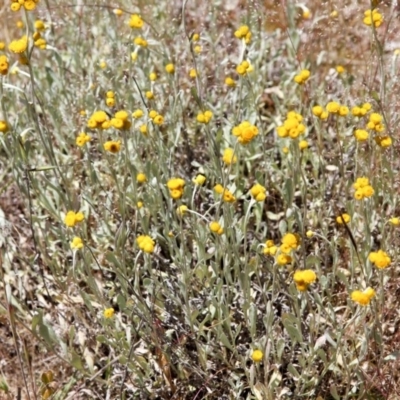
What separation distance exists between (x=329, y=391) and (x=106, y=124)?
1090mm

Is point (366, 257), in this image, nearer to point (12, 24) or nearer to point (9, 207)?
point (9, 207)

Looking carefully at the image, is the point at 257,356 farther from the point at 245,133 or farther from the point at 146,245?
the point at 245,133

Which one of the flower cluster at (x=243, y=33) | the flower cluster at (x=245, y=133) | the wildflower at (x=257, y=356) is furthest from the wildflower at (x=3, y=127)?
the wildflower at (x=257, y=356)

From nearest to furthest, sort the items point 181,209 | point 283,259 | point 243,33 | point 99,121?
1. point 283,259
2. point 181,209
3. point 99,121
4. point 243,33

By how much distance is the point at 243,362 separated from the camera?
6.09 ft

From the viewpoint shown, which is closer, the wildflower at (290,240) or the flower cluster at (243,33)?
the wildflower at (290,240)

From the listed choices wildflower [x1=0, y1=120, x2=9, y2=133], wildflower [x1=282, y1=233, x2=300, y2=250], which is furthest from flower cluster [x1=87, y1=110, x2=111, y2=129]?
wildflower [x1=282, y1=233, x2=300, y2=250]

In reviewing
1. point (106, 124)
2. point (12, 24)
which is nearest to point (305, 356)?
point (106, 124)

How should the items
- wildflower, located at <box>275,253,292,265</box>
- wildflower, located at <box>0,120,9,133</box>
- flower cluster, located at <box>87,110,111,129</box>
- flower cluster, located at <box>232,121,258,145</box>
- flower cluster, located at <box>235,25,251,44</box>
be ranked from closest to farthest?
wildflower, located at <box>275,253,292,265</box> → flower cluster, located at <box>232,121,258,145</box> → flower cluster, located at <box>87,110,111,129</box> → wildflower, located at <box>0,120,9,133</box> → flower cluster, located at <box>235,25,251,44</box>

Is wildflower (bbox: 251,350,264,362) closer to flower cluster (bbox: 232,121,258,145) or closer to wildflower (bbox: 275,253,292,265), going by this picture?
wildflower (bbox: 275,253,292,265)

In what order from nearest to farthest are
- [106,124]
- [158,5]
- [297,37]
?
[106,124] < [297,37] < [158,5]

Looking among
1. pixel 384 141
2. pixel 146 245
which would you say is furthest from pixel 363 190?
pixel 146 245

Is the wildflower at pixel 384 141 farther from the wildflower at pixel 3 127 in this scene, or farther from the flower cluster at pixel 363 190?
the wildflower at pixel 3 127

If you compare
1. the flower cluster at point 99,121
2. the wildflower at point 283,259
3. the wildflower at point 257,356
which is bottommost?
the wildflower at point 257,356
